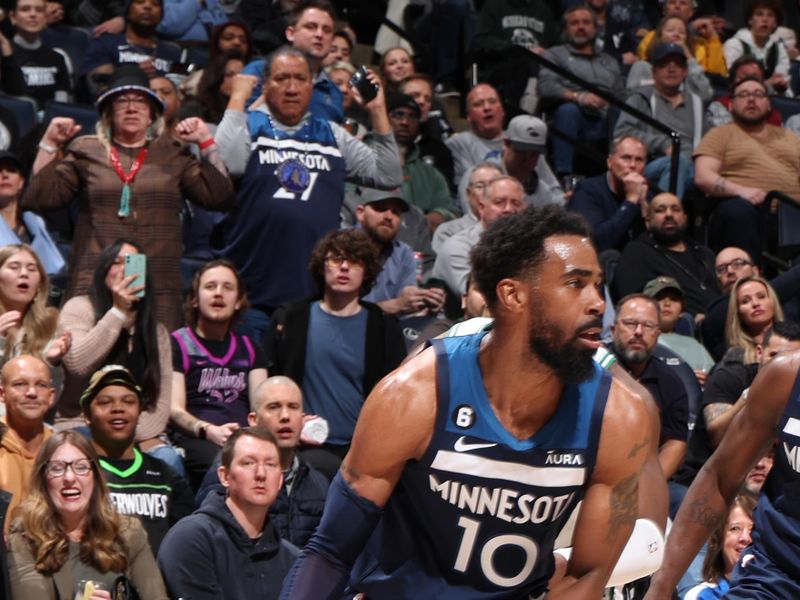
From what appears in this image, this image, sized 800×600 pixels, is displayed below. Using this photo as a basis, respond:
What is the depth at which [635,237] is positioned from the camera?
11.5 meters

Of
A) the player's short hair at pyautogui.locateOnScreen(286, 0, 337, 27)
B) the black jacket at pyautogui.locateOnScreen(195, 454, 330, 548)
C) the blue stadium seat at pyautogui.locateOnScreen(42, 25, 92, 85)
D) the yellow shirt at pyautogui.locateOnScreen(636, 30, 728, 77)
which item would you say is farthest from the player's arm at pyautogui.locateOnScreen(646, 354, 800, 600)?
the yellow shirt at pyautogui.locateOnScreen(636, 30, 728, 77)

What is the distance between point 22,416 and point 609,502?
3951 mm

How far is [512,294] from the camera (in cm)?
410

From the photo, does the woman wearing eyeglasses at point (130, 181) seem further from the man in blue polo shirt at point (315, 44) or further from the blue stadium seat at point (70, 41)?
the blue stadium seat at point (70, 41)

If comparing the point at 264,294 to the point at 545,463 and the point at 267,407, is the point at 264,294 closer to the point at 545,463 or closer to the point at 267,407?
the point at 267,407

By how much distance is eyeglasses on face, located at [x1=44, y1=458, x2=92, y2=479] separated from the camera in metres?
→ 6.79

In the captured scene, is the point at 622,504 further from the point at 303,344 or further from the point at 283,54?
the point at 283,54

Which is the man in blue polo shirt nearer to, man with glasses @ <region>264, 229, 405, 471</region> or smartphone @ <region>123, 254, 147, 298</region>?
man with glasses @ <region>264, 229, 405, 471</region>

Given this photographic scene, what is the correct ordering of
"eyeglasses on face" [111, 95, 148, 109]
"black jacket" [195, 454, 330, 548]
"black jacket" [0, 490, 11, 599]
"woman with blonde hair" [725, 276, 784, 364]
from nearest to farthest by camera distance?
"black jacket" [0, 490, 11, 599] < "black jacket" [195, 454, 330, 548] < "eyeglasses on face" [111, 95, 148, 109] < "woman with blonde hair" [725, 276, 784, 364]

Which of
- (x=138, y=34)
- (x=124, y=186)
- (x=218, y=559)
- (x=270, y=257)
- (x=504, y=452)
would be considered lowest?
(x=218, y=559)

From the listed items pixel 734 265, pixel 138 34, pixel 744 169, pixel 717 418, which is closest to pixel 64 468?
pixel 717 418

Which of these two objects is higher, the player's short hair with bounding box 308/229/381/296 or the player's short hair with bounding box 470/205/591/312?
the player's short hair with bounding box 470/205/591/312

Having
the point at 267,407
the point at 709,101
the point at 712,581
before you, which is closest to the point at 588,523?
the point at 712,581

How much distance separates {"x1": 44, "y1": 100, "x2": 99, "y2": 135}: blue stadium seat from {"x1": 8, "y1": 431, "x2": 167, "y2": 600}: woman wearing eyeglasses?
4.17 meters
